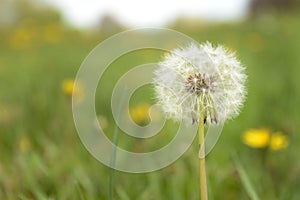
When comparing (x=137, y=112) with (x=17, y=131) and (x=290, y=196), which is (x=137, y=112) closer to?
(x=17, y=131)

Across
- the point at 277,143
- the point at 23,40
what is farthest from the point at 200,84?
the point at 23,40

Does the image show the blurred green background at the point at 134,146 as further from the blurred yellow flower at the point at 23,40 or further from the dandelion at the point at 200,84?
the blurred yellow flower at the point at 23,40

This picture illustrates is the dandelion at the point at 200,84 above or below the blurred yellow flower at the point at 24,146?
below

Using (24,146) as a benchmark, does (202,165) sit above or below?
below

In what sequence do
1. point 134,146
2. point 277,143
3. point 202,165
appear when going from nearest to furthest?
point 202,165 → point 277,143 → point 134,146

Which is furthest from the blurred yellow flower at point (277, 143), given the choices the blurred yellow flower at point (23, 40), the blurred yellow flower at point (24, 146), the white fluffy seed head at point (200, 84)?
the blurred yellow flower at point (23, 40)

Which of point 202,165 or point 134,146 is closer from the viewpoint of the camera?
point 202,165

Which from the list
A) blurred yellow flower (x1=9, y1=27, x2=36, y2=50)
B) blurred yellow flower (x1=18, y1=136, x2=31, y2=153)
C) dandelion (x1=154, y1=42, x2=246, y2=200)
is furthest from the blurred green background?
blurred yellow flower (x1=9, y1=27, x2=36, y2=50)

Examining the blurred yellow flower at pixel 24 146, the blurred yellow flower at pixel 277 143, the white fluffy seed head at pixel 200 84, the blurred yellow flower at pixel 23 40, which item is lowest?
the white fluffy seed head at pixel 200 84

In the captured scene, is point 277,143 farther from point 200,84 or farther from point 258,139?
point 200,84
